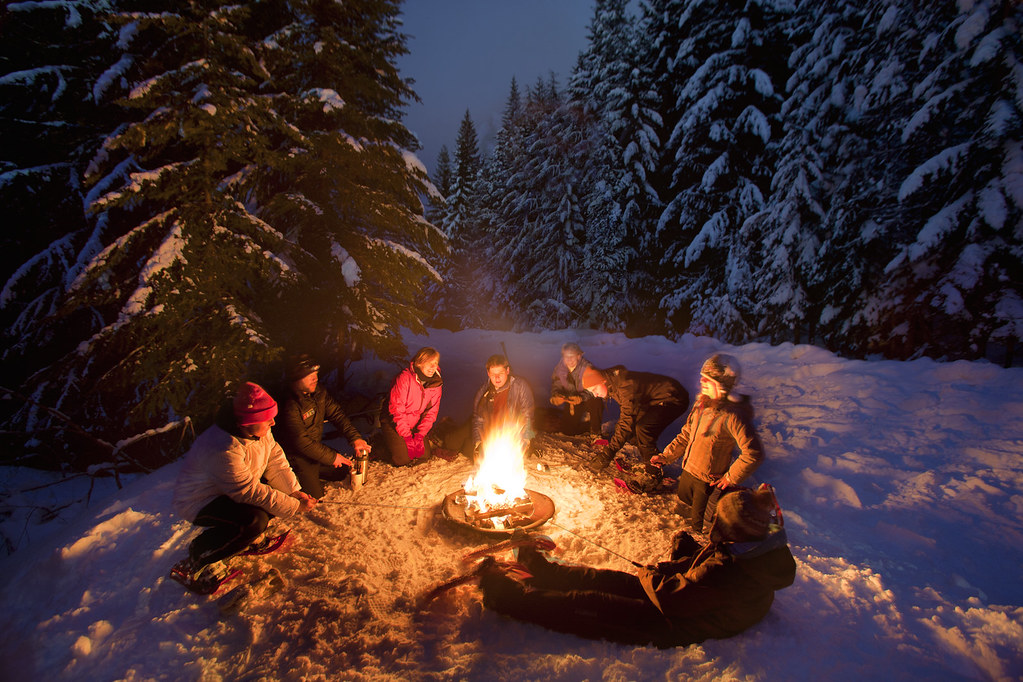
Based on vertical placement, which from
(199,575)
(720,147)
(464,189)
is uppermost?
(464,189)

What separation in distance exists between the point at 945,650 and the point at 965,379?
4.95 m

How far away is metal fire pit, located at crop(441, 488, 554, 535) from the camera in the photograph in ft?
13.5

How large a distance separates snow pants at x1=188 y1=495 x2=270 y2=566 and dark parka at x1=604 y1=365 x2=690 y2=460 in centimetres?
414

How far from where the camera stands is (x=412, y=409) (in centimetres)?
601

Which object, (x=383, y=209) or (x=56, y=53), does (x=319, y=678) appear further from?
(x=56, y=53)

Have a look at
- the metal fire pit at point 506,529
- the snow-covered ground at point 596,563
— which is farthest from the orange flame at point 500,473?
the snow-covered ground at point 596,563

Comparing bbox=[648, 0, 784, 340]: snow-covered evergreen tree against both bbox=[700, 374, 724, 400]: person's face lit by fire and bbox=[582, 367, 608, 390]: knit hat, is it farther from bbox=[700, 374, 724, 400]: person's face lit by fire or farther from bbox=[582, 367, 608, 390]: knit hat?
bbox=[700, 374, 724, 400]: person's face lit by fire

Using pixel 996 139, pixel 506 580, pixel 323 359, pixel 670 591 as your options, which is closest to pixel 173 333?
pixel 323 359

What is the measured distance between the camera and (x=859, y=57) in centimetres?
912

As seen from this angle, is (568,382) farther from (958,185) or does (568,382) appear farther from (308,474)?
(958,185)

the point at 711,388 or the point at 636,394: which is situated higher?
the point at 711,388

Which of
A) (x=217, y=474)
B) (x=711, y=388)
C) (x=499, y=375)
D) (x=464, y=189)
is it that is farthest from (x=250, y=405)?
(x=464, y=189)

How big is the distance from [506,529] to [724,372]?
8.62ft

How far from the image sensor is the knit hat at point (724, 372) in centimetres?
416
